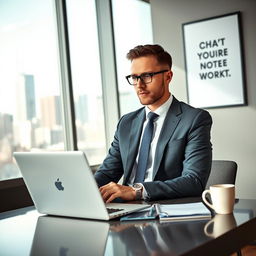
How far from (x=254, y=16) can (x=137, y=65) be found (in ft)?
6.32

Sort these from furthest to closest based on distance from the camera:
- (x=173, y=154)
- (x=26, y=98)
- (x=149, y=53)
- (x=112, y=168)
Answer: (x=26, y=98), (x=112, y=168), (x=149, y=53), (x=173, y=154)

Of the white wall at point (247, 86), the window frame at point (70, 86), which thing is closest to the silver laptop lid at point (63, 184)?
the window frame at point (70, 86)

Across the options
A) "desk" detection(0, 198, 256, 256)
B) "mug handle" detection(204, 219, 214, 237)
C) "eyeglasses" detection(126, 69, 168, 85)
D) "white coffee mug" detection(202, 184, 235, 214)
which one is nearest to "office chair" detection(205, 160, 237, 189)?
"eyeglasses" detection(126, 69, 168, 85)

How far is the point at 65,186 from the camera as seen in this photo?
1384 mm

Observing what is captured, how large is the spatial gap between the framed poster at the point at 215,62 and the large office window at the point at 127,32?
21.0 inches

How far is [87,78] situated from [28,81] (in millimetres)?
743

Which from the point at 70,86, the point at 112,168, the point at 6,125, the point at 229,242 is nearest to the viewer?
the point at 229,242

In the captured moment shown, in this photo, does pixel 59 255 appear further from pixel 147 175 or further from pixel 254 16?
pixel 254 16

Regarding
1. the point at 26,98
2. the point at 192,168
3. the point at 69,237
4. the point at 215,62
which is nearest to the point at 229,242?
the point at 69,237

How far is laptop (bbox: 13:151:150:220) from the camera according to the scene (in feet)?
4.29

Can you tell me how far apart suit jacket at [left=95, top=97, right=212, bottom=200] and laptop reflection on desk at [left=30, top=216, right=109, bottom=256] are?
0.39 m

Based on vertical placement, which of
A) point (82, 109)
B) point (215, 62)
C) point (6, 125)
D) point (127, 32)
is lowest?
point (6, 125)

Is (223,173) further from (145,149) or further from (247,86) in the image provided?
(247,86)

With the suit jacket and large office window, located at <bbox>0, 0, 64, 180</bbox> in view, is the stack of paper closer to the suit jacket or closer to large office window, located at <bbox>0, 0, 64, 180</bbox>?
the suit jacket
